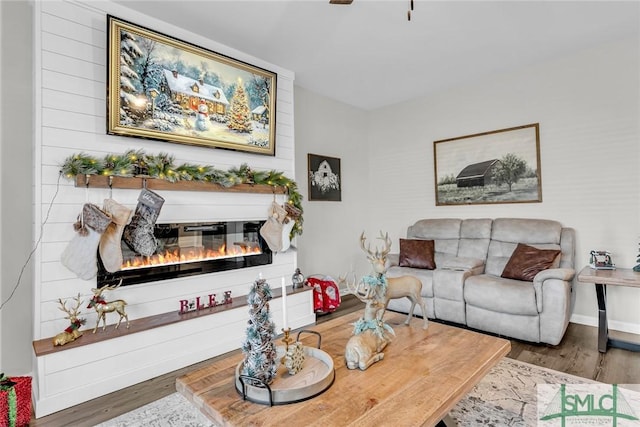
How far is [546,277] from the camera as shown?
2.80 meters

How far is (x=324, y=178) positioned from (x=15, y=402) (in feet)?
11.6

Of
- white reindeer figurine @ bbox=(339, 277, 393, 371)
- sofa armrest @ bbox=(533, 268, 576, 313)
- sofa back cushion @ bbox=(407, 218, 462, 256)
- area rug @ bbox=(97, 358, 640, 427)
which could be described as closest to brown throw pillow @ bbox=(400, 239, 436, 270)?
sofa back cushion @ bbox=(407, 218, 462, 256)

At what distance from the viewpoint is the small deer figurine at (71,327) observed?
206cm

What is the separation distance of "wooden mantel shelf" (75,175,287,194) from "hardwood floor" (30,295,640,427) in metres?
1.44

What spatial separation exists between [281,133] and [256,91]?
542 mm

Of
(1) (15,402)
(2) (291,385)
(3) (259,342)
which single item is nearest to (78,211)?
(1) (15,402)

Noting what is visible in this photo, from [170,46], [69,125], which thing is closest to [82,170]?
[69,125]

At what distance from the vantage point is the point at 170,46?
270cm

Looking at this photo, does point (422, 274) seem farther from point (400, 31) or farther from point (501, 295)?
point (400, 31)

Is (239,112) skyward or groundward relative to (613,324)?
skyward

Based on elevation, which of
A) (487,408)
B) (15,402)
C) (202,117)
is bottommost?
(487,408)

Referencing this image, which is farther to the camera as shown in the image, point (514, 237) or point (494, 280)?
point (514, 237)

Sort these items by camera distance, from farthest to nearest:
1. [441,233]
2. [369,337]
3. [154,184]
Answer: [441,233] → [154,184] → [369,337]

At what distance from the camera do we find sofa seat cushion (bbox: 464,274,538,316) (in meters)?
2.86
